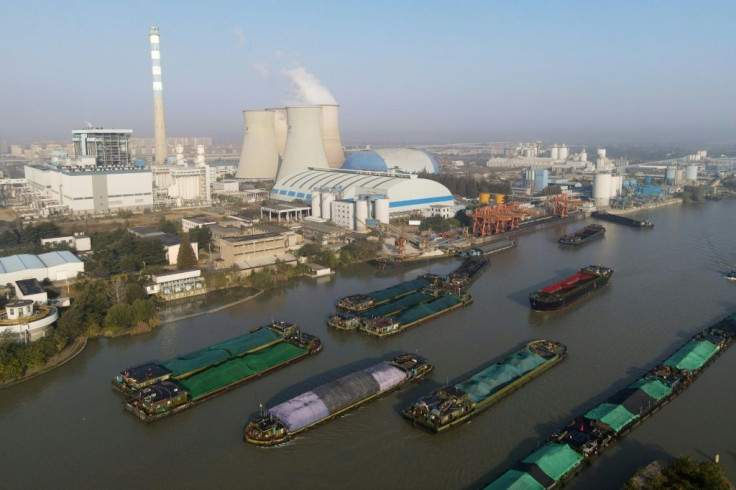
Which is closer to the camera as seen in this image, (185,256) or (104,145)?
(185,256)

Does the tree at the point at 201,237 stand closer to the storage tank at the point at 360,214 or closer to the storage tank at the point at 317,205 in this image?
the storage tank at the point at 360,214

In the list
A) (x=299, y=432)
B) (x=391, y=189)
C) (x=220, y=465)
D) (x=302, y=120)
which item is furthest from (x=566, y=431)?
(x=302, y=120)

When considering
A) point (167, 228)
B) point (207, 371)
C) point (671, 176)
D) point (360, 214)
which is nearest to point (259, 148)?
point (360, 214)

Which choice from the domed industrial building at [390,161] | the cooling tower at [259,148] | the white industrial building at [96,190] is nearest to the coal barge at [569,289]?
the white industrial building at [96,190]

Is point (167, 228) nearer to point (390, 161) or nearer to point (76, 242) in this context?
point (76, 242)

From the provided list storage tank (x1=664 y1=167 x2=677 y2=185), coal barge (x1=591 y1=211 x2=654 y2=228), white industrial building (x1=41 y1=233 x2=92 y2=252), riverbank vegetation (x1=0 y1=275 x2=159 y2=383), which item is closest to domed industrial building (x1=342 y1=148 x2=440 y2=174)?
coal barge (x1=591 y1=211 x2=654 y2=228)

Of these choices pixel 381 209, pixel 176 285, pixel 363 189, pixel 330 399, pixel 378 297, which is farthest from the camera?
pixel 363 189

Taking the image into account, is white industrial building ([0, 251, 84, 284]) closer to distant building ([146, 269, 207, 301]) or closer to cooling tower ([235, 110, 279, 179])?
distant building ([146, 269, 207, 301])
